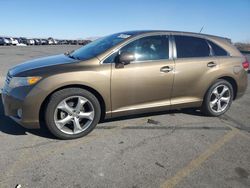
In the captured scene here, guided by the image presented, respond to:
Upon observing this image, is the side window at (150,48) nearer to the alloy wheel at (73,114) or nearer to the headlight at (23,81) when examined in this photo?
the alloy wheel at (73,114)

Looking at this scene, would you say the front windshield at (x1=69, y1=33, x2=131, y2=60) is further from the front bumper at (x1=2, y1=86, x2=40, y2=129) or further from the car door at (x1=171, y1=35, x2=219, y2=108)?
the front bumper at (x1=2, y1=86, x2=40, y2=129)

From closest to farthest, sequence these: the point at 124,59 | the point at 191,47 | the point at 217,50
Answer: the point at 124,59, the point at 191,47, the point at 217,50

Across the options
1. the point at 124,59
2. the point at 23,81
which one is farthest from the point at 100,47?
the point at 23,81

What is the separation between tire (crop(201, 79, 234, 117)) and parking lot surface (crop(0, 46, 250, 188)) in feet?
1.41

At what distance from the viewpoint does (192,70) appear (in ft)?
17.7

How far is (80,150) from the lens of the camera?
4.12 metres

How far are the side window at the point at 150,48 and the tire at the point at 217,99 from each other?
1.26 m

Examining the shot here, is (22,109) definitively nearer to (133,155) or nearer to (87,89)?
(87,89)

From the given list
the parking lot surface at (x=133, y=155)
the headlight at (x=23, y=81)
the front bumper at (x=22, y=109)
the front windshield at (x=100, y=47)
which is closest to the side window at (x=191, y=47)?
the front windshield at (x=100, y=47)

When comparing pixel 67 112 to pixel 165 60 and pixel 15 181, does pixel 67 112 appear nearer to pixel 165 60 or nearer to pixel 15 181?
pixel 15 181

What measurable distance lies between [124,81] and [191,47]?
170cm

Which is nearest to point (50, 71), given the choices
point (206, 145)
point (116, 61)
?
point (116, 61)

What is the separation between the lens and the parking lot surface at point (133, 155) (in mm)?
3379

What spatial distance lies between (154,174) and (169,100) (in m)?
2.02
